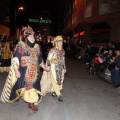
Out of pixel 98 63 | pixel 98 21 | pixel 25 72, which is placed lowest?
pixel 98 63

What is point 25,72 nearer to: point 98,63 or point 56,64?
point 56,64

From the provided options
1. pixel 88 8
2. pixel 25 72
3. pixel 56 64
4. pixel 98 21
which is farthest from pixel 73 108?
pixel 88 8

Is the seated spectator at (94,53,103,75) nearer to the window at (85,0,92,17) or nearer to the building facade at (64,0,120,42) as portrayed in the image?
the building facade at (64,0,120,42)

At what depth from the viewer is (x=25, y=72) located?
249 inches

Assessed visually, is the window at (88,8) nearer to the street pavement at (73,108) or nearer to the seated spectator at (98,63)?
the seated spectator at (98,63)

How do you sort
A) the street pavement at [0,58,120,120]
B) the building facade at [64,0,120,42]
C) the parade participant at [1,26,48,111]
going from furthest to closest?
1. the building facade at [64,0,120,42]
2. the parade participant at [1,26,48,111]
3. the street pavement at [0,58,120,120]

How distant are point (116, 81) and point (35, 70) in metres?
4.87

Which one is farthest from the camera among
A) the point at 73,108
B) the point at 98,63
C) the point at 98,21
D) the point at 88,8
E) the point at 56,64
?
the point at 88,8

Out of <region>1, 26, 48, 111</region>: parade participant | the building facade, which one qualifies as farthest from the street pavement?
the building facade

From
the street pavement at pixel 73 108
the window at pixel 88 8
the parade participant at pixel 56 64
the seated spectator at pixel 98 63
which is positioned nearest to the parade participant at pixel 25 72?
the street pavement at pixel 73 108

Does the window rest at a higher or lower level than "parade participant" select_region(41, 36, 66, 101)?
higher

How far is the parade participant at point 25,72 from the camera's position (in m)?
6.26

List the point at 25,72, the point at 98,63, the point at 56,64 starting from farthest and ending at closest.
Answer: the point at 98,63, the point at 56,64, the point at 25,72

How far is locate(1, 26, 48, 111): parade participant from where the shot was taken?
20.5ft
